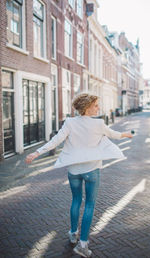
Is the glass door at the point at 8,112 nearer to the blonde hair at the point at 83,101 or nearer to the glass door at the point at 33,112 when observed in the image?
the glass door at the point at 33,112

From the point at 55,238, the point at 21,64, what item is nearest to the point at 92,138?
the point at 55,238

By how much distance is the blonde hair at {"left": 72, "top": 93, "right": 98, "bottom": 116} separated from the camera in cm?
287

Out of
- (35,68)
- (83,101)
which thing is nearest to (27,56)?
(35,68)

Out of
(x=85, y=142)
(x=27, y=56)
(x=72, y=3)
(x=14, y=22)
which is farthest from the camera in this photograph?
(x=72, y=3)

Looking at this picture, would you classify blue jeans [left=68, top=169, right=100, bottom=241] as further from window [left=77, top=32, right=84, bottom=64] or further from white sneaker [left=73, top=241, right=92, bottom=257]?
window [left=77, top=32, right=84, bottom=64]

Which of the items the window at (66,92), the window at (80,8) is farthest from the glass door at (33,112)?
Result: the window at (80,8)

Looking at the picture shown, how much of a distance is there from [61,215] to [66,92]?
1144cm

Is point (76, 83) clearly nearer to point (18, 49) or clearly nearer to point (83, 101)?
point (18, 49)

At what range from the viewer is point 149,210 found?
13.9 ft

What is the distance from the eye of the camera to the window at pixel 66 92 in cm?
1448

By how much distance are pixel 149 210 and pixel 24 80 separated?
22.9 ft

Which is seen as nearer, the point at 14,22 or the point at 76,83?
the point at 14,22

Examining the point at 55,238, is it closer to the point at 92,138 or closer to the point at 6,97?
the point at 92,138

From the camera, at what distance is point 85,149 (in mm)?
2875
